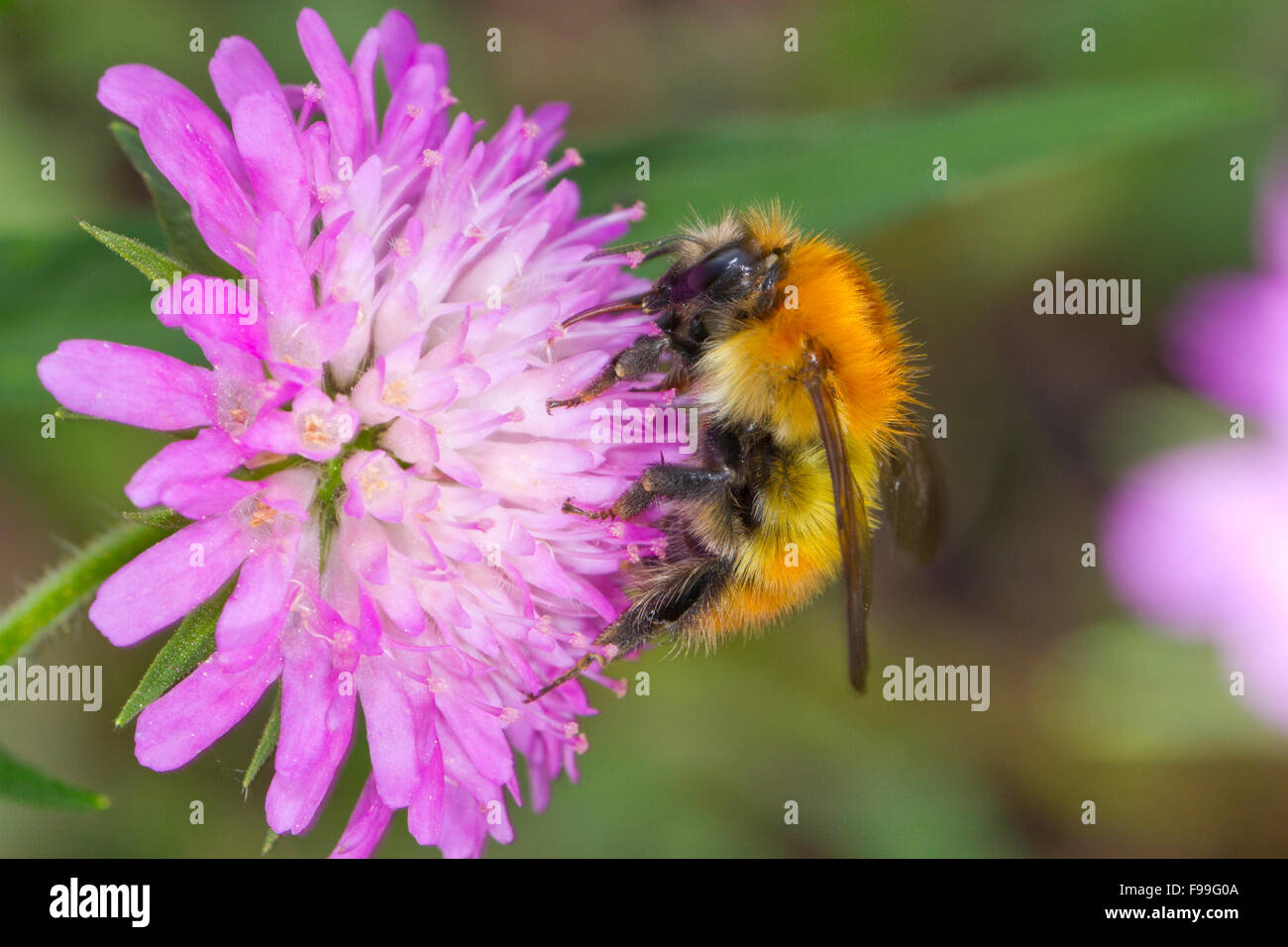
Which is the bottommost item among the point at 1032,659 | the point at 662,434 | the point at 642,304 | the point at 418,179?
the point at 1032,659

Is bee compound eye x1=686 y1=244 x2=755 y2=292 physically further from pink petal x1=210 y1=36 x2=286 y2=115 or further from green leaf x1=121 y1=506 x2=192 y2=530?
green leaf x1=121 y1=506 x2=192 y2=530

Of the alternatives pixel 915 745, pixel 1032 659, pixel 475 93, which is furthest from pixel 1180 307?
pixel 475 93

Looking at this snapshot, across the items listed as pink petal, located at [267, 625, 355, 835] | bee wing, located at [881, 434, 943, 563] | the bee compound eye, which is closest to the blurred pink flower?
bee wing, located at [881, 434, 943, 563]

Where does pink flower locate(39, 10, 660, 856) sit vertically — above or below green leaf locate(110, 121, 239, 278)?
below

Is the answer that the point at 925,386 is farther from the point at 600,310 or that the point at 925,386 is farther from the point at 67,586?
the point at 67,586

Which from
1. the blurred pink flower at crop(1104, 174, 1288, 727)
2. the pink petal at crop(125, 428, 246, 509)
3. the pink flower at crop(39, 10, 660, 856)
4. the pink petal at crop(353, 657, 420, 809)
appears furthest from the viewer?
the blurred pink flower at crop(1104, 174, 1288, 727)

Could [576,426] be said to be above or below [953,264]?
below

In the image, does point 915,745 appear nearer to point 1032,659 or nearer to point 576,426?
point 1032,659

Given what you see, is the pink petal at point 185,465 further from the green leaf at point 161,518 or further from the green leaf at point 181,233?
the green leaf at point 181,233
